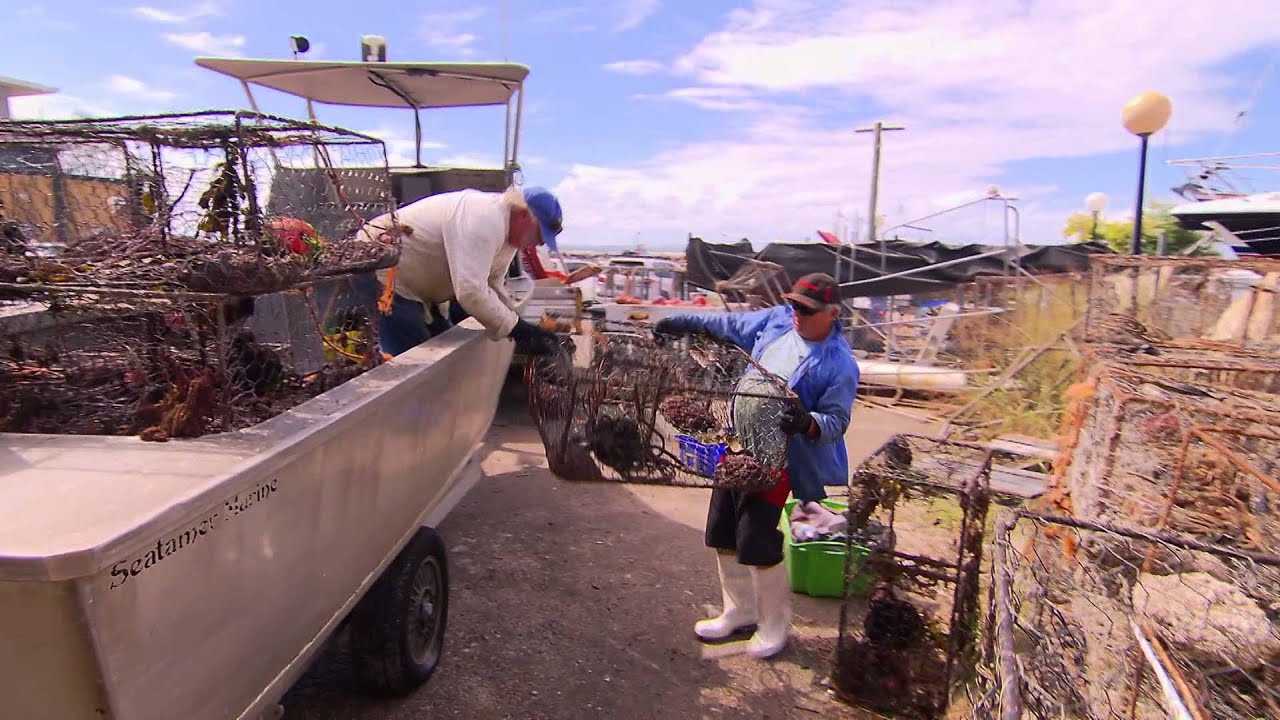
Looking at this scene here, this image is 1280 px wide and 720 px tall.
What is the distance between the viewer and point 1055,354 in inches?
334

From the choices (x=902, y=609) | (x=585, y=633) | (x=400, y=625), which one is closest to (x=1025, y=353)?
(x=902, y=609)

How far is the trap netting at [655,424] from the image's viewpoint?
3268 millimetres

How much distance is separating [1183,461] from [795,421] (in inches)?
73.4

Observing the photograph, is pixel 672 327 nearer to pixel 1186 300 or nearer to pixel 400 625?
pixel 400 625

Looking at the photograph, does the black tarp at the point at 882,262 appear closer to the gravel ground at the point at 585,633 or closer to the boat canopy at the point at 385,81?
the boat canopy at the point at 385,81

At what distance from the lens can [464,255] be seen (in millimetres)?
3686

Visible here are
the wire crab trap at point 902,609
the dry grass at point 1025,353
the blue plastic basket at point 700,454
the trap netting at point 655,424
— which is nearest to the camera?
the wire crab trap at point 902,609

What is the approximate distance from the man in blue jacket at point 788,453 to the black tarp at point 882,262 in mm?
8539

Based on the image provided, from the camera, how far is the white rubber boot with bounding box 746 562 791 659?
11.9 ft

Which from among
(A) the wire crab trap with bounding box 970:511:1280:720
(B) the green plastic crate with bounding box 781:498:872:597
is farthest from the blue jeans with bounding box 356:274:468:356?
(A) the wire crab trap with bounding box 970:511:1280:720

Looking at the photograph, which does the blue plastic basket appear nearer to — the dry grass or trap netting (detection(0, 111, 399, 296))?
trap netting (detection(0, 111, 399, 296))

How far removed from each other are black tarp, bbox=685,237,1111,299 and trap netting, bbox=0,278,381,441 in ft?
31.4

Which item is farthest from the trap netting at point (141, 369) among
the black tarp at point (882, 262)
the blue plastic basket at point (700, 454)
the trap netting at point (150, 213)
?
the black tarp at point (882, 262)

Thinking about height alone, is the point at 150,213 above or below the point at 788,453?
above
